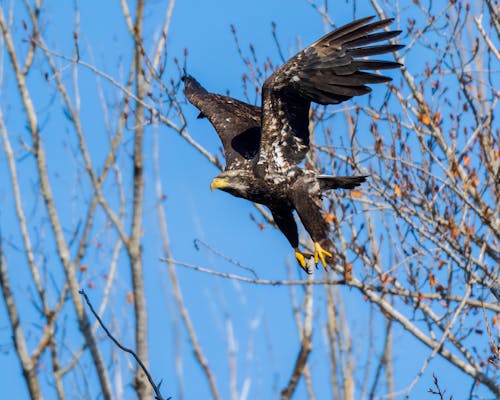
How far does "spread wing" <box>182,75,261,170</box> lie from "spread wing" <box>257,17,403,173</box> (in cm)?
31

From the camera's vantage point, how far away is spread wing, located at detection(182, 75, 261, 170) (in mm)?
8938

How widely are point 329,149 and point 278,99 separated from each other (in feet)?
7.38

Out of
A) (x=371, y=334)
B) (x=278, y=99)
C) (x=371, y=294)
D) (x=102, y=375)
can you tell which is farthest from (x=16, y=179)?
(x=278, y=99)

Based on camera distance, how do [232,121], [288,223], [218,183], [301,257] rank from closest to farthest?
[218,183] → [288,223] → [301,257] → [232,121]

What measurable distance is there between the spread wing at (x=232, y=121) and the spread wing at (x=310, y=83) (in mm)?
309

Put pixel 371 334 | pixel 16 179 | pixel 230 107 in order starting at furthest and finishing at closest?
pixel 16 179 < pixel 371 334 < pixel 230 107

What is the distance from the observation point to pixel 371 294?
33.4ft

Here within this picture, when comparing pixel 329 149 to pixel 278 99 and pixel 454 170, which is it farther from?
pixel 278 99

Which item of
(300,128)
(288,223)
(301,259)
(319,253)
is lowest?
(319,253)

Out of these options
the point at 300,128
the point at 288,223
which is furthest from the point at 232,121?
the point at 288,223

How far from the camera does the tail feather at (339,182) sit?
8297 millimetres

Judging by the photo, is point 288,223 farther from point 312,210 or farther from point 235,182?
point 235,182

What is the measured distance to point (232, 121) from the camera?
938 centimetres

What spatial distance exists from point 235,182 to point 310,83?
0.90 m
